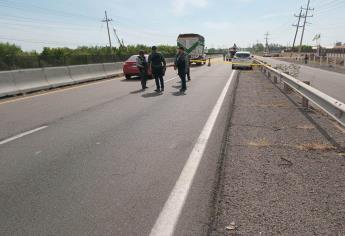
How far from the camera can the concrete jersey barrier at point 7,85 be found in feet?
41.5

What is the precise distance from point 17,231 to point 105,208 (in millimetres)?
871

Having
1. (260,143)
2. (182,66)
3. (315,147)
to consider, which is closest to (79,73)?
(182,66)

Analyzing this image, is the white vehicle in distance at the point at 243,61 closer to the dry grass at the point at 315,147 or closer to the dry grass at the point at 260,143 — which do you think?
the dry grass at the point at 260,143

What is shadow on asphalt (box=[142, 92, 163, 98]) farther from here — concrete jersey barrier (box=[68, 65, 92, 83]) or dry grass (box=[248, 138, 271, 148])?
dry grass (box=[248, 138, 271, 148])

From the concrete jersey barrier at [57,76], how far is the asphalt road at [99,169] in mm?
6098

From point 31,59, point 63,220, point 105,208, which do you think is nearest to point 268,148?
point 105,208

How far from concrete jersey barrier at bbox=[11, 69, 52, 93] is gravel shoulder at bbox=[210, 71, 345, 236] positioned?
30.7 ft

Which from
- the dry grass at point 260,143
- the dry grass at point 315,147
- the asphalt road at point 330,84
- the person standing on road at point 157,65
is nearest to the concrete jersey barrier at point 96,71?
the person standing on road at point 157,65

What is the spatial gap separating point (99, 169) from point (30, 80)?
10.8m

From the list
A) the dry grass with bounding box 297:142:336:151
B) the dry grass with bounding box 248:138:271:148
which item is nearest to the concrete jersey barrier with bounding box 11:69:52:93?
the dry grass with bounding box 248:138:271:148

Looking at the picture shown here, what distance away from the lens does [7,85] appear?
12.9 metres

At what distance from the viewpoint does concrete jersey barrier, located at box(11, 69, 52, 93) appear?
535 inches

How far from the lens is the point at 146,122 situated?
8203 millimetres

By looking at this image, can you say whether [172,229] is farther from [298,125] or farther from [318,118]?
[318,118]
